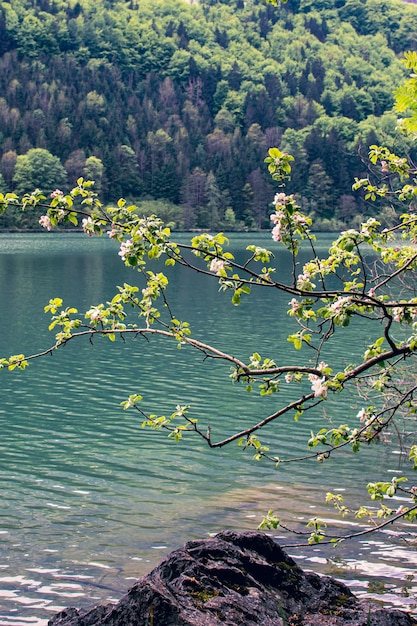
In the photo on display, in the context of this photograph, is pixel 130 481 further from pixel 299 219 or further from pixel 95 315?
pixel 299 219

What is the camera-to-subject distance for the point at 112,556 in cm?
1391

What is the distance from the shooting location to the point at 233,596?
857 centimetres

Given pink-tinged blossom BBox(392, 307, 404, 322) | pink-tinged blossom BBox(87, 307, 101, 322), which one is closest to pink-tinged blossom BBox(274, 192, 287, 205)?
pink-tinged blossom BBox(392, 307, 404, 322)

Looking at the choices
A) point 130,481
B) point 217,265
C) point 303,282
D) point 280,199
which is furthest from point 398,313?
point 130,481

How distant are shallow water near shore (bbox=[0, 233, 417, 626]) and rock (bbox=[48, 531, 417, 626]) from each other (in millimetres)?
3214

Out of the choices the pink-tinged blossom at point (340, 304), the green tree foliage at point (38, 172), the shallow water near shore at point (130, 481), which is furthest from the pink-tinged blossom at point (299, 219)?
the green tree foliage at point (38, 172)

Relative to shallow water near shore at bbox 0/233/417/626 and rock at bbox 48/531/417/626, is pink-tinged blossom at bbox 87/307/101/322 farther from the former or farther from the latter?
shallow water near shore at bbox 0/233/417/626

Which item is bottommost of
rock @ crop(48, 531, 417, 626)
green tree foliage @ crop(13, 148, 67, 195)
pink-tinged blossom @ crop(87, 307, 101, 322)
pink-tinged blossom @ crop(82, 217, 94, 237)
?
rock @ crop(48, 531, 417, 626)

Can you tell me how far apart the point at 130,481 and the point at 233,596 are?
10.2 m

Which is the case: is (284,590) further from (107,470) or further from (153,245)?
(107,470)

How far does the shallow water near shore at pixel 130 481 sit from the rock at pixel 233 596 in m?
3.21

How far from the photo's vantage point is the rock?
797 centimetres

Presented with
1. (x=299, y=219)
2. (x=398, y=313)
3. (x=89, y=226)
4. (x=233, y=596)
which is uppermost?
(x=299, y=219)

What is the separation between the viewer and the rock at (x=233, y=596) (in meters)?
7.97
